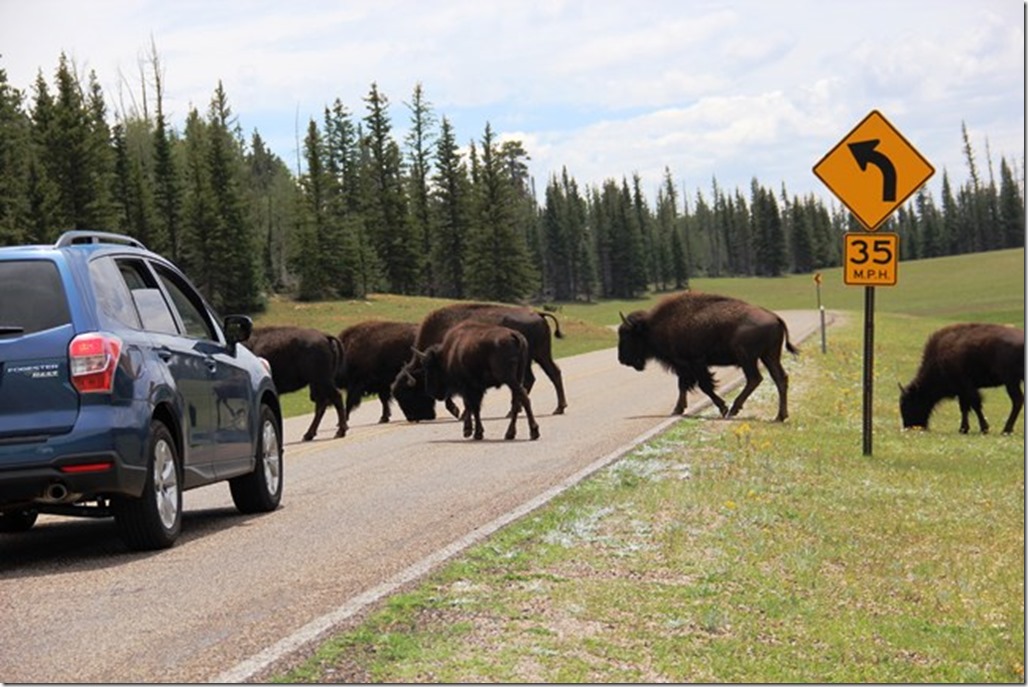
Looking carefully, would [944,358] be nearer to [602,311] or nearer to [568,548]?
[568,548]

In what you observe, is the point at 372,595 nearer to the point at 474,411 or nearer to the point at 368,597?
the point at 368,597

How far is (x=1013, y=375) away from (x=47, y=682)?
20.9 m

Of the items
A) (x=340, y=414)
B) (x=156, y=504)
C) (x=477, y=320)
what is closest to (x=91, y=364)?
(x=156, y=504)

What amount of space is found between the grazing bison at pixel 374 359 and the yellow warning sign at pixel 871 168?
37.5 feet

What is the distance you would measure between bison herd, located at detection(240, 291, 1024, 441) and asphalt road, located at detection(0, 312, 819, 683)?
3842mm

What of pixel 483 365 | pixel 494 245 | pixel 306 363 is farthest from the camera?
pixel 494 245

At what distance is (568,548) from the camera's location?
9742mm

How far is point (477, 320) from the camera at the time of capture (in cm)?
2536

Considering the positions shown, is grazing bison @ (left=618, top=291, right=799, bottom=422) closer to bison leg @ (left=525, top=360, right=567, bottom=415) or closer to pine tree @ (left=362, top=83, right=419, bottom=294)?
bison leg @ (left=525, top=360, right=567, bottom=415)

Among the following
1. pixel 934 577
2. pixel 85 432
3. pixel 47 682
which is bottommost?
pixel 934 577

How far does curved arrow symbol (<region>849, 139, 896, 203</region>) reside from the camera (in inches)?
647

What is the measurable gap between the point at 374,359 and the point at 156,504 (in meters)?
16.5

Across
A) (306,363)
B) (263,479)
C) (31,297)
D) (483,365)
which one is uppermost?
(31,297)

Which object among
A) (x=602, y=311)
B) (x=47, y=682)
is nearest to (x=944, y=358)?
(x=47, y=682)
